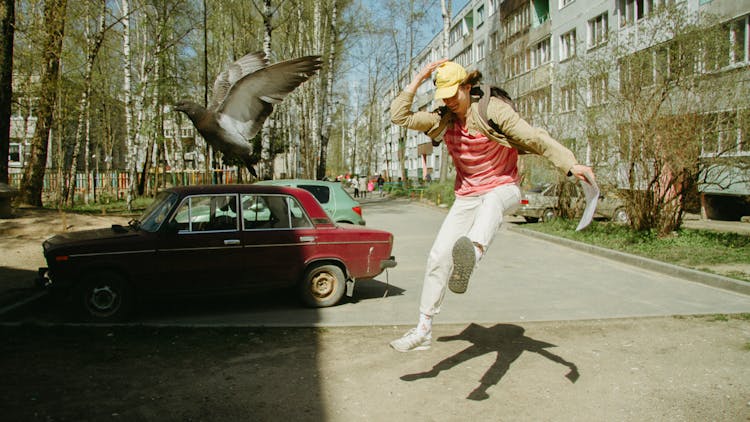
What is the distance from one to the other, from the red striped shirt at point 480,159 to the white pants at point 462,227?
0.25 feet

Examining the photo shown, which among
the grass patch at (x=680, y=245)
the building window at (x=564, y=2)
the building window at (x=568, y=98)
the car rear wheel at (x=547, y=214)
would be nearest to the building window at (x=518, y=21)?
the building window at (x=564, y=2)

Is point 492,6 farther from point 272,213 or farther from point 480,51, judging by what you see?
point 272,213

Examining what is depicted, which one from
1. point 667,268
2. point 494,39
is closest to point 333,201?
point 667,268

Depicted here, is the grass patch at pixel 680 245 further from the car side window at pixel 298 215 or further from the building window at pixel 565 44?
the building window at pixel 565 44

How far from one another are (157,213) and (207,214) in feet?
1.97

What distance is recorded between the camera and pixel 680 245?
39.8 ft

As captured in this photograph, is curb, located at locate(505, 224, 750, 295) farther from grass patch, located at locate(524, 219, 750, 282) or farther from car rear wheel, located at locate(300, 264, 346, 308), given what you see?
car rear wheel, located at locate(300, 264, 346, 308)

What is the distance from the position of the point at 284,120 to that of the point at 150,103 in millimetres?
27998

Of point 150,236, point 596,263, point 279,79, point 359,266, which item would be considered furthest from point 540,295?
point 150,236

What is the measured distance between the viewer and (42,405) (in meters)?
4.00

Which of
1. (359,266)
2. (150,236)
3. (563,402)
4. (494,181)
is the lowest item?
(563,402)

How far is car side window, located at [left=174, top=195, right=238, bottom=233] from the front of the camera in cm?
689

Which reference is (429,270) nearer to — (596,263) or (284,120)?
A: (596,263)

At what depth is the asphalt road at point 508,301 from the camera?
22.4ft
